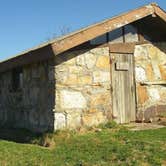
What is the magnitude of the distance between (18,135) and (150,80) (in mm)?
4441

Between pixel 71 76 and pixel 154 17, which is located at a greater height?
pixel 154 17

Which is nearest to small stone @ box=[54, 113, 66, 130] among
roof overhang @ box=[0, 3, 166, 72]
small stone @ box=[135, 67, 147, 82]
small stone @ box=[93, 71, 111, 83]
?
small stone @ box=[93, 71, 111, 83]

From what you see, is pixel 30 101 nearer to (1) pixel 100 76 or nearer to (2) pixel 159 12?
(1) pixel 100 76

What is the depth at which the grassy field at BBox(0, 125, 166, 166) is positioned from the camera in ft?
28.5

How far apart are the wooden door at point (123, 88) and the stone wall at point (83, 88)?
10.1 inches

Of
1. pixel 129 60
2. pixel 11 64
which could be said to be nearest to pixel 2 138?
pixel 11 64

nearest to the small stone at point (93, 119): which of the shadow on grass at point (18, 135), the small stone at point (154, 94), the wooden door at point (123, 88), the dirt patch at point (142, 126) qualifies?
the wooden door at point (123, 88)

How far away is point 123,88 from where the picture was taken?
42.1 feet

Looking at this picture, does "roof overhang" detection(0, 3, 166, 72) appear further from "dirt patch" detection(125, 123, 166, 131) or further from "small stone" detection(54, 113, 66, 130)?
"dirt patch" detection(125, 123, 166, 131)

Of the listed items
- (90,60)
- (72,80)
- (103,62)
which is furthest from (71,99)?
(103,62)

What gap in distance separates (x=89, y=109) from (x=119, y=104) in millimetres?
1137

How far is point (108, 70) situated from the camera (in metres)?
12.5

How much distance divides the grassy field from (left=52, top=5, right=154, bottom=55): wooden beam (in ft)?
7.61

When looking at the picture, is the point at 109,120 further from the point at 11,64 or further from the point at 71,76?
the point at 11,64
